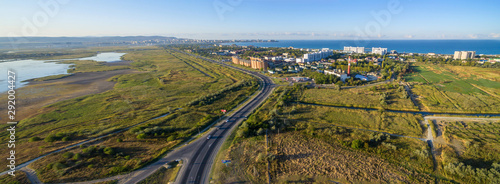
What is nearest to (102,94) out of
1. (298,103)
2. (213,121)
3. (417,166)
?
(213,121)

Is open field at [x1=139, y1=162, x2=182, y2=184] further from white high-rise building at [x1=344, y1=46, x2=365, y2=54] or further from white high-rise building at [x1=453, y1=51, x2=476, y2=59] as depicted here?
white high-rise building at [x1=344, y1=46, x2=365, y2=54]

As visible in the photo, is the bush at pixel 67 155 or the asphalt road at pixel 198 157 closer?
the asphalt road at pixel 198 157

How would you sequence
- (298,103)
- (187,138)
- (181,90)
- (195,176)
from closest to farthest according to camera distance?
(195,176)
(187,138)
(298,103)
(181,90)

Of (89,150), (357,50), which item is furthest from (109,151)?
(357,50)

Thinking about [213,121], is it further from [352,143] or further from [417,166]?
[417,166]

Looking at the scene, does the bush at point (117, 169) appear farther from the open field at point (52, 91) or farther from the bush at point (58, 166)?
the open field at point (52, 91)

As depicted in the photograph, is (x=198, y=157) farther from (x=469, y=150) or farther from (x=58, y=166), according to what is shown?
(x=469, y=150)

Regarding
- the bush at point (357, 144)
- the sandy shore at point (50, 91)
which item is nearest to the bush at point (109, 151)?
the sandy shore at point (50, 91)
